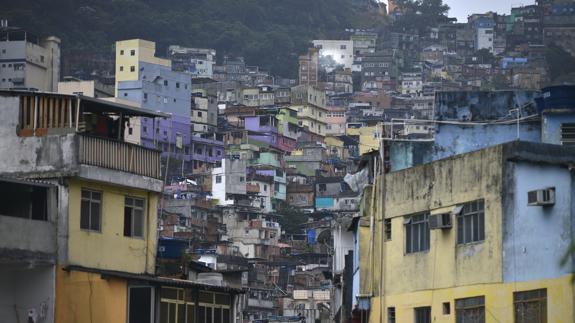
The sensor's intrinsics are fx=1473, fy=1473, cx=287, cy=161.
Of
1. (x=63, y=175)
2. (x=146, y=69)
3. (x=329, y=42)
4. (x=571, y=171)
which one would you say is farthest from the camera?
(x=329, y=42)

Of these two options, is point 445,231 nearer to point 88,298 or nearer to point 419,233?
point 419,233

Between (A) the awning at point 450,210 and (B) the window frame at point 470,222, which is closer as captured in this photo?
(B) the window frame at point 470,222

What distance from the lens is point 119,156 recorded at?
86.6 ft

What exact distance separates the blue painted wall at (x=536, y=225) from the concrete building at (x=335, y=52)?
168 metres

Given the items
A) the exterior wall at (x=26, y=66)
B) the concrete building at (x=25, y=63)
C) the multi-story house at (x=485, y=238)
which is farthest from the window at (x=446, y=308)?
the exterior wall at (x=26, y=66)

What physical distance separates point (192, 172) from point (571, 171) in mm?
95644

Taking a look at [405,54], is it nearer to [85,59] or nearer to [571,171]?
[85,59]

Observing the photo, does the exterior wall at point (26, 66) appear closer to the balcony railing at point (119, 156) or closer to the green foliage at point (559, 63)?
the green foliage at point (559, 63)

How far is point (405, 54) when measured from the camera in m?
200

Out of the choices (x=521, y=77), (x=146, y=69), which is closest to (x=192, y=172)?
(x=146, y=69)

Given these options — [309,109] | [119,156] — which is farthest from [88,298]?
[309,109]

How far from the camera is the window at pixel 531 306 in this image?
22.7 meters

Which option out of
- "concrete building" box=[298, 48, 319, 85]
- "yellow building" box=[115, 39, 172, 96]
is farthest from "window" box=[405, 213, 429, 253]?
"concrete building" box=[298, 48, 319, 85]

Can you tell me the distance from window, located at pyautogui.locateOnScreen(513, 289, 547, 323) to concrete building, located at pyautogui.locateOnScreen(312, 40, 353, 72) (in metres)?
168
